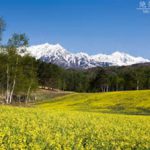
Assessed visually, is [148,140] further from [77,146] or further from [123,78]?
[123,78]

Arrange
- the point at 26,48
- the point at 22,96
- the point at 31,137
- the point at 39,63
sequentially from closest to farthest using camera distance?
the point at 31,137 < the point at 26,48 < the point at 22,96 < the point at 39,63

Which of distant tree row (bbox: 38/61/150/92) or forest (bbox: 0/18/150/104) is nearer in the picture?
forest (bbox: 0/18/150/104)

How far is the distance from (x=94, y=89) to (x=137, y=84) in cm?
2358

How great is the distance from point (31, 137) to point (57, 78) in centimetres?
13672

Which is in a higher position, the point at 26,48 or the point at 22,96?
the point at 26,48

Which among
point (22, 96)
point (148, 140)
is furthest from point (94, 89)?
point (148, 140)

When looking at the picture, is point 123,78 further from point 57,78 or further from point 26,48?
point 26,48

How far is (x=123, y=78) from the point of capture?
550 feet

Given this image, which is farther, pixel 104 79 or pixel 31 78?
pixel 104 79

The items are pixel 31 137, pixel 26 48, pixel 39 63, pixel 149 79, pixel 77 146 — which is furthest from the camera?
pixel 149 79

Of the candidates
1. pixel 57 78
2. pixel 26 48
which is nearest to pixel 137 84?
pixel 57 78

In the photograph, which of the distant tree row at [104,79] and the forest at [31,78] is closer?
the forest at [31,78]

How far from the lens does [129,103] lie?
6550 centimetres

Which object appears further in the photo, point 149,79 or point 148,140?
point 149,79
